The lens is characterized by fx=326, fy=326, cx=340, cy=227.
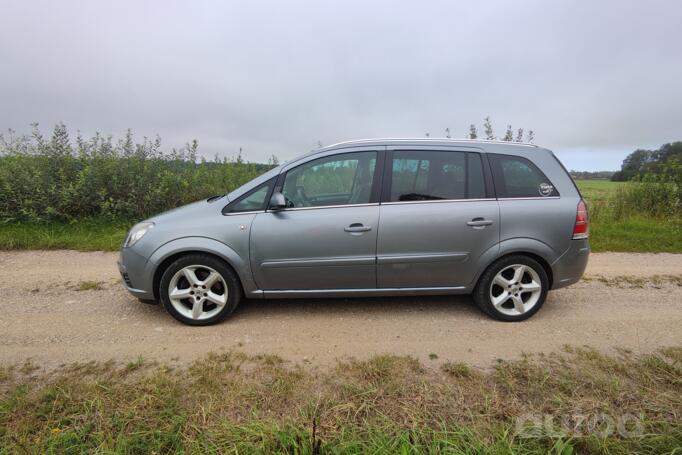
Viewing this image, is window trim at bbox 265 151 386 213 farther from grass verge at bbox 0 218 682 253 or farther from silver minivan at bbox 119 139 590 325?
grass verge at bbox 0 218 682 253

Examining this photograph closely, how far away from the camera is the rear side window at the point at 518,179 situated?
10.6 ft

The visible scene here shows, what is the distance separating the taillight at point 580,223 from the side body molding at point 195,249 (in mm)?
3204

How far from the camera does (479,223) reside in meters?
3.13

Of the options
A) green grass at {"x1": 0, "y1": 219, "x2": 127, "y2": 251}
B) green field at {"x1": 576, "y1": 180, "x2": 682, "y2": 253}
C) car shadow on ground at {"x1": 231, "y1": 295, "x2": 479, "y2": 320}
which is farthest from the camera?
green field at {"x1": 576, "y1": 180, "x2": 682, "y2": 253}

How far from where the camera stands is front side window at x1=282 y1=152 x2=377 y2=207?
3.22 m

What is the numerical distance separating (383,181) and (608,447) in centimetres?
240

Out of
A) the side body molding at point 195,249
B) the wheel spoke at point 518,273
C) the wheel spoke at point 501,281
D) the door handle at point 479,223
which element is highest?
the door handle at point 479,223

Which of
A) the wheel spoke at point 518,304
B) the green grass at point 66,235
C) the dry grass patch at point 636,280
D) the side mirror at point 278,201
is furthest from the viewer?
the green grass at point 66,235

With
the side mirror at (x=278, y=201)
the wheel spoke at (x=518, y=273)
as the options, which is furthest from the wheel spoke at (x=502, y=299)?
the side mirror at (x=278, y=201)

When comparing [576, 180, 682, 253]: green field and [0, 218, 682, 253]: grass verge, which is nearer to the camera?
[0, 218, 682, 253]: grass verge

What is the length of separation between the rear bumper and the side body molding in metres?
3.04

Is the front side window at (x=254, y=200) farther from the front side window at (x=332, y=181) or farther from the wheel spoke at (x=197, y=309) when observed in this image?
the wheel spoke at (x=197, y=309)

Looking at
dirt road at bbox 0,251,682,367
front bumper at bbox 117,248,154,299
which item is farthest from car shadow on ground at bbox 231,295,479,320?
front bumper at bbox 117,248,154,299

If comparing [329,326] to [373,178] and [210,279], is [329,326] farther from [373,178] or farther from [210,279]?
[373,178]
